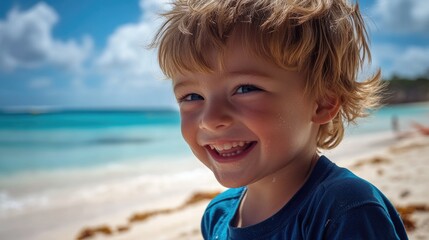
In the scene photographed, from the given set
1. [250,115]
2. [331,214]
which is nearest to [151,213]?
[250,115]

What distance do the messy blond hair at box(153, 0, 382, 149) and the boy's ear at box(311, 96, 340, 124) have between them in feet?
0.05

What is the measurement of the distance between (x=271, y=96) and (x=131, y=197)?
258 inches

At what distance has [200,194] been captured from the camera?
6684mm

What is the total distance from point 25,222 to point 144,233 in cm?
225

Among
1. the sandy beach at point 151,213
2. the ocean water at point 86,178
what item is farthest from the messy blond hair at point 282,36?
the ocean water at point 86,178

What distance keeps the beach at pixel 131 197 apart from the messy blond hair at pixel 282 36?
1.69 m

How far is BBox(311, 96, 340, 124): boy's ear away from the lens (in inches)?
59.2

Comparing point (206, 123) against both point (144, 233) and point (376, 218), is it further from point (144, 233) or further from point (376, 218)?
point (144, 233)

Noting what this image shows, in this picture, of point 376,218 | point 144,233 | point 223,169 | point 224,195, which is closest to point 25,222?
point 144,233

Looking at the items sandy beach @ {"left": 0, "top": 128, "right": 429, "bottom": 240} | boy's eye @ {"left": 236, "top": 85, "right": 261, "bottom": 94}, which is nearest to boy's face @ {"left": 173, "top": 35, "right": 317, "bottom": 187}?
boy's eye @ {"left": 236, "top": 85, "right": 261, "bottom": 94}

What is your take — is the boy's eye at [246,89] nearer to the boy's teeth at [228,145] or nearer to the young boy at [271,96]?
the young boy at [271,96]

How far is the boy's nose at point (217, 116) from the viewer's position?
4.43 ft

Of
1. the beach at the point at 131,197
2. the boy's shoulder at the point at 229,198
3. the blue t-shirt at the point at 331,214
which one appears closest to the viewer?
the blue t-shirt at the point at 331,214

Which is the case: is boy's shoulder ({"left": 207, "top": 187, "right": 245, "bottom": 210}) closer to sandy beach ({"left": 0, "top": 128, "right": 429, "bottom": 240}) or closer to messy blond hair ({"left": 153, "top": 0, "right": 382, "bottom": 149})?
messy blond hair ({"left": 153, "top": 0, "right": 382, "bottom": 149})
